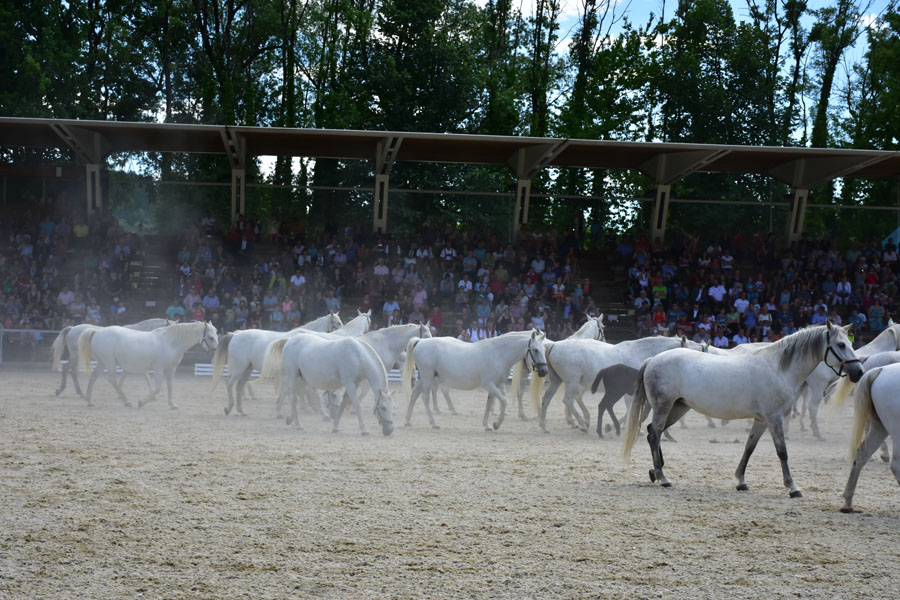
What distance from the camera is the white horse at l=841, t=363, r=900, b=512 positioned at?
26.0 ft

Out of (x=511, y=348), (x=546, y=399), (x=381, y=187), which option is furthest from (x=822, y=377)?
(x=381, y=187)

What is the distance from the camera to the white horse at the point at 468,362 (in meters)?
13.4

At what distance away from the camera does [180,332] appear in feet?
48.4

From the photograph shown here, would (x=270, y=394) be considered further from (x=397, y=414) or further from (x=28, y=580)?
(x=28, y=580)

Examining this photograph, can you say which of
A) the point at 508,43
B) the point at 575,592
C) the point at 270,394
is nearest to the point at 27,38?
the point at 508,43

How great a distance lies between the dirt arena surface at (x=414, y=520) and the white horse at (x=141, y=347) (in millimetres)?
2596

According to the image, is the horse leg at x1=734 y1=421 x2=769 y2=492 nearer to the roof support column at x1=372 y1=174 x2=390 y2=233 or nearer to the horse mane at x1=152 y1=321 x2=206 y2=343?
the horse mane at x1=152 y1=321 x2=206 y2=343

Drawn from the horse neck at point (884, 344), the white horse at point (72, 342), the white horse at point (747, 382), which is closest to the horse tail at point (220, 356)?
the white horse at point (72, 342)

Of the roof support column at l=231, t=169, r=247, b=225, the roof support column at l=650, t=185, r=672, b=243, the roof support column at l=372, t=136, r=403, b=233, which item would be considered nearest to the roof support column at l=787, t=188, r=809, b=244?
the roof support column at l=650, t=185, r=672, b=243

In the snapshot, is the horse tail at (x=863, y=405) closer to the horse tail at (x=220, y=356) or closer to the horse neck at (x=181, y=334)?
the horse tail at (x=220, y=356)

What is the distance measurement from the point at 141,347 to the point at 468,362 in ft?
17.8

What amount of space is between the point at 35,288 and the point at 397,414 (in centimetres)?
1316

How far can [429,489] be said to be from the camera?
8430 millimetres

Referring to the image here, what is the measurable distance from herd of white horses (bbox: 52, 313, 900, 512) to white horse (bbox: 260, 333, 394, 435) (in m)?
0.02
